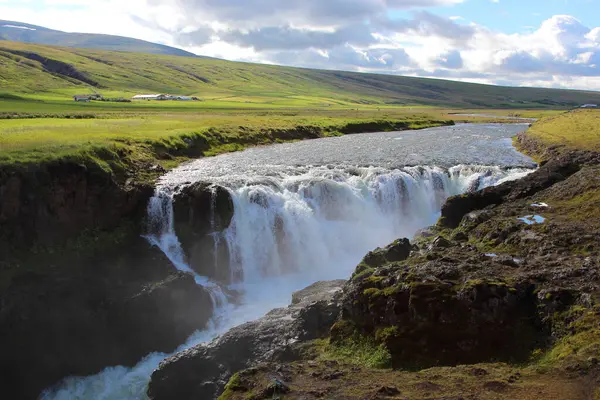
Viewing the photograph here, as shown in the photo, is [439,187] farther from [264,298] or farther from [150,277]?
[150,277]

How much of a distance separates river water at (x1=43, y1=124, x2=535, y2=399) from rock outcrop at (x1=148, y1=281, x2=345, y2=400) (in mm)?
2994

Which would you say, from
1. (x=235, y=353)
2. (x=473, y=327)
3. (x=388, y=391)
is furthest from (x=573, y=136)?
(x=388, y=391)

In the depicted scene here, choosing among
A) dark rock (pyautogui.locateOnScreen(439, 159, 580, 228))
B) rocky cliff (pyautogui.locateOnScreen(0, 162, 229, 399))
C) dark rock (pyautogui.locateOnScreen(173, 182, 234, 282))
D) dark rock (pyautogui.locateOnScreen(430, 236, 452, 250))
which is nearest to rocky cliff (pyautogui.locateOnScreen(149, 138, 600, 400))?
dark rock (pyautogui.locateOnScreen(430, 236, 452, 250))

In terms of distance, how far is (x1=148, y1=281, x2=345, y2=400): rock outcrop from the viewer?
21172 millimetres

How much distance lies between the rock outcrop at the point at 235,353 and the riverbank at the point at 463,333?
10cm

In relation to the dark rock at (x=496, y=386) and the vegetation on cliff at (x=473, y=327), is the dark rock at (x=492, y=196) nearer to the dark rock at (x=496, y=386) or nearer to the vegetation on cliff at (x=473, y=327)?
the vegetation on cliff at (x=473, y=327)

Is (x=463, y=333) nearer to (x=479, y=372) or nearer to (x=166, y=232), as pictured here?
(x=479, y=372)

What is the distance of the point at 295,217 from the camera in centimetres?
3753

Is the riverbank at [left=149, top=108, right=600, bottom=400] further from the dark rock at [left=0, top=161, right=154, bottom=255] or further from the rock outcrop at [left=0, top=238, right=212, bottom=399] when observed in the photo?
the dark rock at [left=0, top=161, right=154, bottom=255]

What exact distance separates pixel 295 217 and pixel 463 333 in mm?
21418

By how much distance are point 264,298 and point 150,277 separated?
7.05 m

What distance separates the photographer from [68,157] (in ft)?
112

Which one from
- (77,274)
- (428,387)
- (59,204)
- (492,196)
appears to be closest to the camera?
(428,387)

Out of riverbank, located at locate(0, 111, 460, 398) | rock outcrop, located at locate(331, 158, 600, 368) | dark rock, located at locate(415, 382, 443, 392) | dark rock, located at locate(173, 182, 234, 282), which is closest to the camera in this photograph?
dark rock, located at locate(415, 382, 443, 392)
